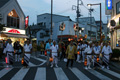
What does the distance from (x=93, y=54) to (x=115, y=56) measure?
4.10m

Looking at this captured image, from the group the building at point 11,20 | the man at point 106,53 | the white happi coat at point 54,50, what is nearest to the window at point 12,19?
the building at point 11,20

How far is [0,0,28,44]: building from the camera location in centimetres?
2616

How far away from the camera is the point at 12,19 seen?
28328 mm

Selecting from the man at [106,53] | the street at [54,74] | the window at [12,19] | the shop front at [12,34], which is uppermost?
the window at [12,19]

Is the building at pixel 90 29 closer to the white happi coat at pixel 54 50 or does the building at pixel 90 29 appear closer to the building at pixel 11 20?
the building at pixel 11 20

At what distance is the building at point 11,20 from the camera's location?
26156mm

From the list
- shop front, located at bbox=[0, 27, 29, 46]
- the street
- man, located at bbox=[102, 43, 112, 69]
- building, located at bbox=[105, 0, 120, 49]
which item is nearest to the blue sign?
building, located at bbox=[105, 0, 120, 49]

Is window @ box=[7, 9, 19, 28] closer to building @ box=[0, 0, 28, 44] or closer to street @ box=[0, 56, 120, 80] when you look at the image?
building @ box=[0, 0, 28, 44]

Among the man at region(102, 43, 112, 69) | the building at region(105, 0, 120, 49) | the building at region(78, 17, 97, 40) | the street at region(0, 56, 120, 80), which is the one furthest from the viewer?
the building at region(78, 17, 97, 40)

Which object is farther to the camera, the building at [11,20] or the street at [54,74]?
the building at [11,20]

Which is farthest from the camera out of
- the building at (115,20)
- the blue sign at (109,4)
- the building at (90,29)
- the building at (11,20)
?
the building at (90,29)

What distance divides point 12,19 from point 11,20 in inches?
14.3

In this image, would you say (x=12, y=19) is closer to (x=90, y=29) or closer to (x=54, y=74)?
(x=54, y=74)

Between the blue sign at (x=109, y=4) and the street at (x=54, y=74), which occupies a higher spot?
the blue sign at (x=109, y=4)
